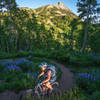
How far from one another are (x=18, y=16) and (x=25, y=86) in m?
28.1

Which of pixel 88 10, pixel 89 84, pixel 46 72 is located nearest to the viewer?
pixel 46 72

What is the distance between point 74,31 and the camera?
37.3 metres

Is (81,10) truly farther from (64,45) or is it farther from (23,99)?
(64,45)

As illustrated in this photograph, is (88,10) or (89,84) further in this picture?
(88,10)

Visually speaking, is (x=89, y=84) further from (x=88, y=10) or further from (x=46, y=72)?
(x=88, y=10)

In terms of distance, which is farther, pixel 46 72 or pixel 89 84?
pixel 89 84

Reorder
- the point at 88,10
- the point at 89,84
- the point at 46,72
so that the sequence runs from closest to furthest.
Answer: the point at 46,72 < the point at 89,84 < the point at 88,10

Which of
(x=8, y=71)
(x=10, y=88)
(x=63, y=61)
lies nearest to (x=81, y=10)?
(x=63, y=61)

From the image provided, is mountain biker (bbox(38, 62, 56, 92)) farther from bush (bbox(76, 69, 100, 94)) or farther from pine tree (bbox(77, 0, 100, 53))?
pine tree (bbox(77, 0, 100, 53))

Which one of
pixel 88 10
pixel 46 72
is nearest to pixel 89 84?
pixel 46 72

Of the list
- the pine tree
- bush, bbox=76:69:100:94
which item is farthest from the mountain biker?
the pine tree

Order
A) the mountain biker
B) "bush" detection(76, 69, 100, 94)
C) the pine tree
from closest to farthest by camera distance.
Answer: the mountain biker, "bush" detection(76, 69, 100, 94), the pine tree

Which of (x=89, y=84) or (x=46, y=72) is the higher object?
(x=46, y=72)

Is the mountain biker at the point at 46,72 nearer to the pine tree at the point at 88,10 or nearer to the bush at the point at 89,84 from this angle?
the bush at the point at 89,84
